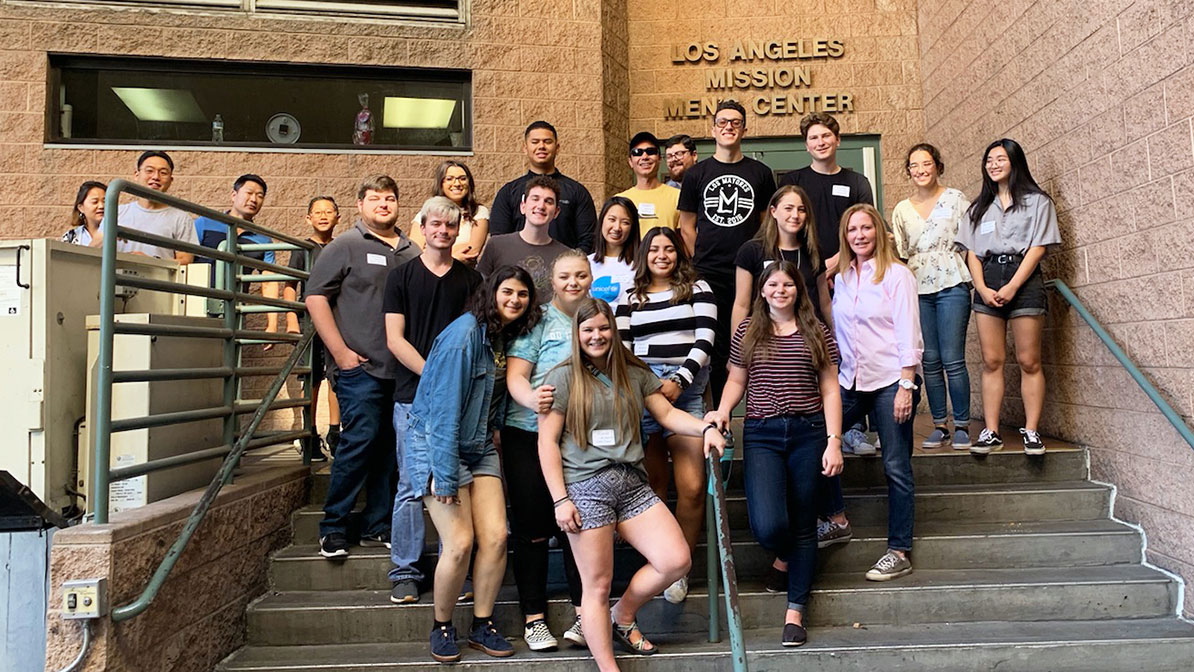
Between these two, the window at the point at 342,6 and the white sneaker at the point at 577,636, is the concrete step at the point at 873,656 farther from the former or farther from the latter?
the window at the point at 342,6

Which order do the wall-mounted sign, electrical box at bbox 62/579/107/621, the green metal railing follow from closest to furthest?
electrical box at bbox 62/579/107/621 < the green metal railing < the wall-mounted sign

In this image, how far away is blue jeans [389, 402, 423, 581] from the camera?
12.0 feet

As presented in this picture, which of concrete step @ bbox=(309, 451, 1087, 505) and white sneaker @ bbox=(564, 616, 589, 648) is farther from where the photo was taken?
concrete step @ bbox=(309, 451, 1087, 505)

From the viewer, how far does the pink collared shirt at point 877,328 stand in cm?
386

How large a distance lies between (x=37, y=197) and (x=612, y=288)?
17.4ft

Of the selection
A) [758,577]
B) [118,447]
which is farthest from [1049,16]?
[118,447]

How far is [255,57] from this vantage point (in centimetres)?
689

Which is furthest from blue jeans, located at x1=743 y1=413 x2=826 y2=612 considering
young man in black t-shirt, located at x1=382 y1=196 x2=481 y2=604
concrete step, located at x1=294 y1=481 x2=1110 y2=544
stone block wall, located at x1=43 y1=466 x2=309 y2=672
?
stone block wall, located at x1=43 y1=466 x2=309 y2=672

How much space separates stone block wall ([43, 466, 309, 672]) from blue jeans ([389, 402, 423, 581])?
0.74 meters

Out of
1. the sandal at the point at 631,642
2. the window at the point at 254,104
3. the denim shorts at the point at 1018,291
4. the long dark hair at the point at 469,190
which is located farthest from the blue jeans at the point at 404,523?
the window at the point at 254,104

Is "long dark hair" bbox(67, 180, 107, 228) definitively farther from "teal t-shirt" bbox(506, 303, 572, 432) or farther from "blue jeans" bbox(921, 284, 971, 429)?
"blue jeans" bbox(921, 284, 971, 429)

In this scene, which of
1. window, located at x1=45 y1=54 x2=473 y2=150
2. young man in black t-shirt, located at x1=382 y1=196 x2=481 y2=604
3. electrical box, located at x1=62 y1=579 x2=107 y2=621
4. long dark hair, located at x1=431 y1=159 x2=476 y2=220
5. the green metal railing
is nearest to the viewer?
electrical box, located at x1=62 y1=579 x2=107 y2=621

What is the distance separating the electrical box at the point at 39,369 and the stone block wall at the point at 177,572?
451 millimetres

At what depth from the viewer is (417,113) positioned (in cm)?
719
